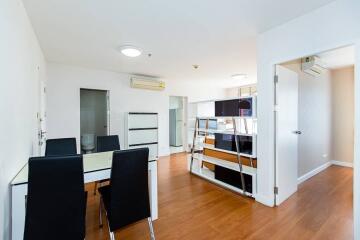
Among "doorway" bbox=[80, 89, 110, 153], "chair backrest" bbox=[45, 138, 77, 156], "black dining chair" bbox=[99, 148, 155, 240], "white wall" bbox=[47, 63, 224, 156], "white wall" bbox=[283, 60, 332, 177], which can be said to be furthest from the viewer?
"doorway" bbox=[80, 89, 110, 153]

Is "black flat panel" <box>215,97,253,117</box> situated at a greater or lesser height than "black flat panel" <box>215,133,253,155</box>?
greater

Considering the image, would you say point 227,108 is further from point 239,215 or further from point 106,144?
point 106,144

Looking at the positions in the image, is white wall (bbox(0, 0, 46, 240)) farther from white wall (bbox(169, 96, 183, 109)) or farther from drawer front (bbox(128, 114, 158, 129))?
white wall (bbox(169, 96, 183, 109))

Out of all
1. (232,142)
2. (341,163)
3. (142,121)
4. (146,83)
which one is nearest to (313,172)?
(341,163)

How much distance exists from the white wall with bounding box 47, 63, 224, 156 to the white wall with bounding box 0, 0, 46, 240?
86.4 inches

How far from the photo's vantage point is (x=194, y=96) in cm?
659

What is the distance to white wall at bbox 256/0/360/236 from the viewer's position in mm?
1758

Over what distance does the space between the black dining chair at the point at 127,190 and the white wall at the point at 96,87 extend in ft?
10.3

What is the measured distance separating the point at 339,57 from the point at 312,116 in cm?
124

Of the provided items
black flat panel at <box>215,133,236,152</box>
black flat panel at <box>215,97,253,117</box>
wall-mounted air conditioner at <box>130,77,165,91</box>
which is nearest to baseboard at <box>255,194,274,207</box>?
black flat panel at <box>215,133,236,152</box>

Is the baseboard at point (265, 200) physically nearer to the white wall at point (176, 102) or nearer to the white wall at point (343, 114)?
the white wall at point (343, 114)

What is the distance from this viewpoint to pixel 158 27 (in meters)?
2.48

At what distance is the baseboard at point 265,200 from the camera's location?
2564 mm

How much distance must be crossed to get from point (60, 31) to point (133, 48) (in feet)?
3.39
